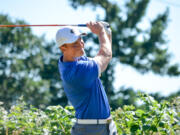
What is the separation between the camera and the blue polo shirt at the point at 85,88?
10.9 feet

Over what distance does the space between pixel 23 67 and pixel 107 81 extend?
35.2 feet

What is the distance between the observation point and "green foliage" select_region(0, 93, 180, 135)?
4289 millimetres

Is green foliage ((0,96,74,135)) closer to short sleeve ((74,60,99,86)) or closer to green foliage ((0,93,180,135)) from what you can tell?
green foliage ((0,93,180,135))

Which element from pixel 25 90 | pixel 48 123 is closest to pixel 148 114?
pixel 48 123

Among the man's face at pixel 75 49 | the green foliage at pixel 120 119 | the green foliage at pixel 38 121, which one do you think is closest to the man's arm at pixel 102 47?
the man's face at pixel 75 49

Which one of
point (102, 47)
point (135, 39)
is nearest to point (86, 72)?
point (102, 47)

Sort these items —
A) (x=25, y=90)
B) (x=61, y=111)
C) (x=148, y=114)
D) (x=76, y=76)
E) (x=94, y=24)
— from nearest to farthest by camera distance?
1. (x=76, y=76)
2. (x=94, y=24)
3. (x=148, y=114)
4. (x=61, y=111)
5. (x=25, y=90)

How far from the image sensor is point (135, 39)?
29.7 metres

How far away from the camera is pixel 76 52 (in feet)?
Result: 11.4

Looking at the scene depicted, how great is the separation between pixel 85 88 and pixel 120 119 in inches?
62.1

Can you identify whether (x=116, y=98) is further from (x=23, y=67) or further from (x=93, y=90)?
(x=93, y=90)

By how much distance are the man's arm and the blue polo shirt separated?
0.07 m

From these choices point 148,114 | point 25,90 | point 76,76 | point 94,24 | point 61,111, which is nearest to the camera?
point 76,76

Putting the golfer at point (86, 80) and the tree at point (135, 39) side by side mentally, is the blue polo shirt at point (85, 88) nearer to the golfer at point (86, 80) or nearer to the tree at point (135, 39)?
the golfer at point (86, 80)
